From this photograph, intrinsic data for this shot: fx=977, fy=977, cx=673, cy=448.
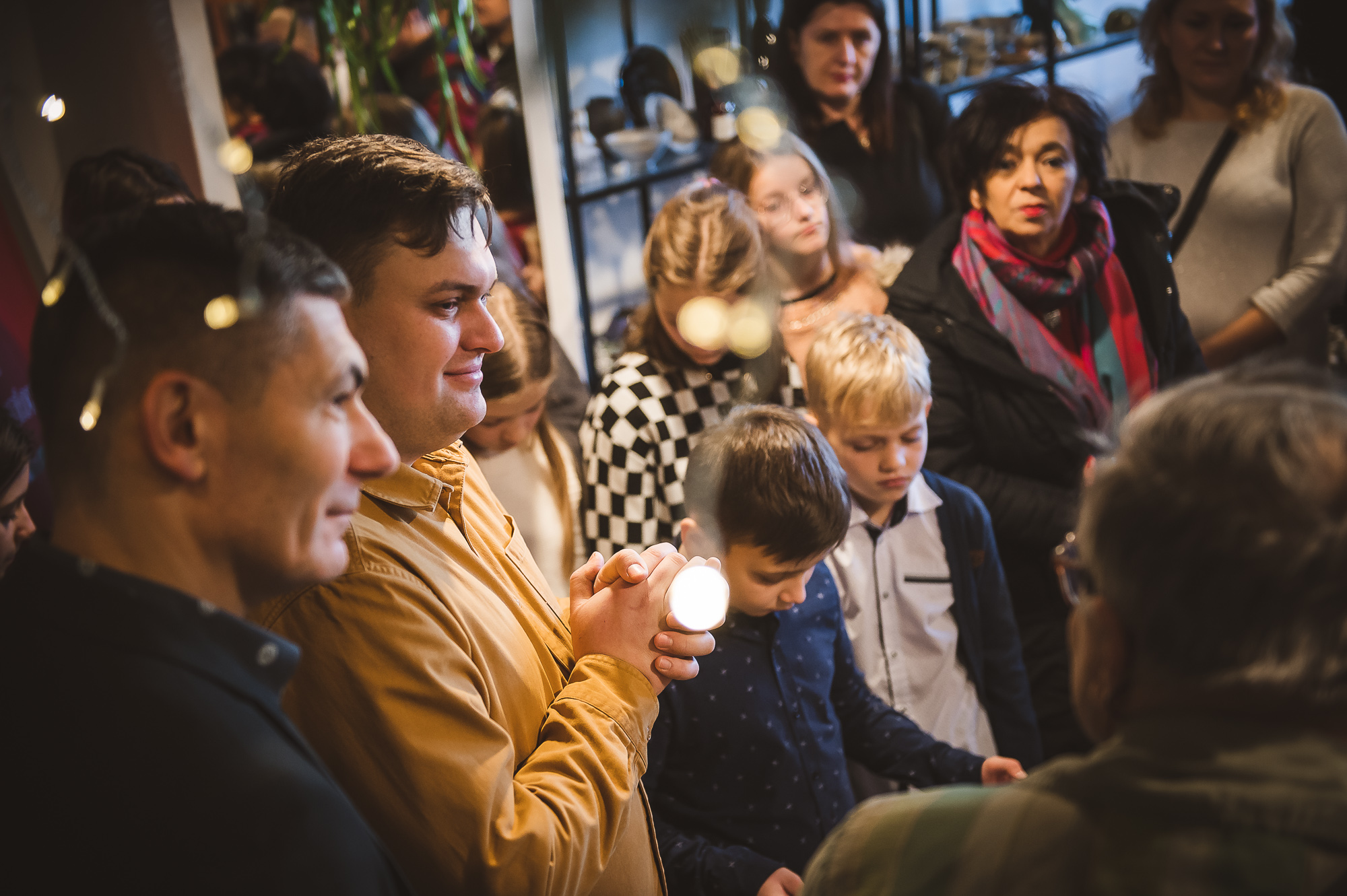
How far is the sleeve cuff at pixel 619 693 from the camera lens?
0.95 meters

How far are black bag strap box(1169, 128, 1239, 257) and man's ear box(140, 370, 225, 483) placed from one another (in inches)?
83.5

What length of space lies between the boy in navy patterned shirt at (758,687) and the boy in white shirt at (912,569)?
24 cm

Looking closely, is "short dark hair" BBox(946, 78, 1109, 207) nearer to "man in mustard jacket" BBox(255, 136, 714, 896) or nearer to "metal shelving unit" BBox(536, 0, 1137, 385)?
"metal shelving unit" BBox(536, 0, 1137, 385)


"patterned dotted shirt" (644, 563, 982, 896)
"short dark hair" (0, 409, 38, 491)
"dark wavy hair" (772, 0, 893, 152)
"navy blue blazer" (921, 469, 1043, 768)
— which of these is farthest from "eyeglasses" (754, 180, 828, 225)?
"short dark hair" (0, 409, 38, 491)

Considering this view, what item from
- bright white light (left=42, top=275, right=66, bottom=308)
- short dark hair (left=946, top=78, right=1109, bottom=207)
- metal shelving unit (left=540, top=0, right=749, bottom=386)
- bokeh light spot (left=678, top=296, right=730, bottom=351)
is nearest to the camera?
bright white light (left=42, top=275, right=66, bottom=308)

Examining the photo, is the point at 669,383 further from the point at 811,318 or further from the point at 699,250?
the point at 811,318

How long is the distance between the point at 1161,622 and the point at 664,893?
28.4 inches

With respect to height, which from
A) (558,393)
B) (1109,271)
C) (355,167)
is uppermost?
(355,167)

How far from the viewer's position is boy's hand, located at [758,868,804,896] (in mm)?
1221

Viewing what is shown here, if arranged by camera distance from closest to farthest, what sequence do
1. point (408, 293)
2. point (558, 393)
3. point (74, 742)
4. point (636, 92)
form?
point (74, 742)
point (408, 293)
point (558, 393)
point (636, 92)

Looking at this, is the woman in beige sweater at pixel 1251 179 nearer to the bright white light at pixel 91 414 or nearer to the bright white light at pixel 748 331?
the bright white light at pixel 748 331

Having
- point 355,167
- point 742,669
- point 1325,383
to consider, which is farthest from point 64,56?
point 1325,383

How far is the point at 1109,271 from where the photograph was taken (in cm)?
197

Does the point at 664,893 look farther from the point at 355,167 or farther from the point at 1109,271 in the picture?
the point at 1109,271
